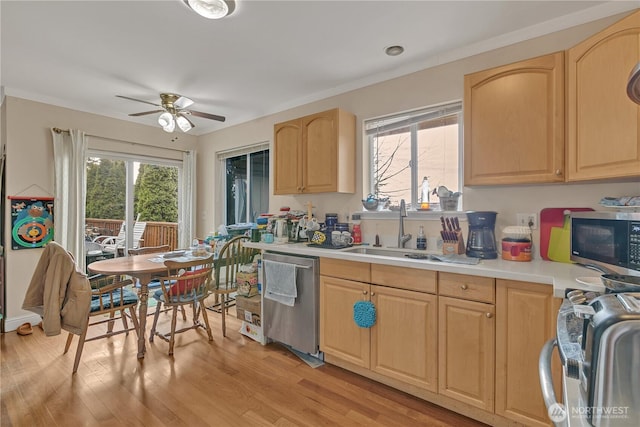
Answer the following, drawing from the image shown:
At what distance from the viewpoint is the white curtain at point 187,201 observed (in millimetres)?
4645

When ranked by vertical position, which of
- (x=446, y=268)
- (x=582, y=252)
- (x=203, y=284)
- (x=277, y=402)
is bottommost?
(x=277, y=402)

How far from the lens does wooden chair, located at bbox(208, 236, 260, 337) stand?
10.2 ft

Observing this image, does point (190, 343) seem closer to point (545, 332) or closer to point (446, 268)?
point (446, 268)

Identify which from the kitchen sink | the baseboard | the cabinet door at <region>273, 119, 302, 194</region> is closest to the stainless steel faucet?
the kitchen sink

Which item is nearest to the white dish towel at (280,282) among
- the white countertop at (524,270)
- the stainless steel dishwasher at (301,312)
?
the stainless steel dishwasher at (301,312)

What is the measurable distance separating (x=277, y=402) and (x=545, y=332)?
1611 millimetres

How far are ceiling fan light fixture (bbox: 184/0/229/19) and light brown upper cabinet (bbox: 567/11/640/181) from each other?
199 cm

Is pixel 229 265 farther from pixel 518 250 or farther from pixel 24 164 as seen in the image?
pixel 518 250

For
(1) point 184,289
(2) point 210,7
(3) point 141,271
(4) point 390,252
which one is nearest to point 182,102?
(2) point 210,7

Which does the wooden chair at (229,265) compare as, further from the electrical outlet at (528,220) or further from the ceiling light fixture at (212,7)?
the electrical outlet at (528,220)

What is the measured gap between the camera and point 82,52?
7.86 ft

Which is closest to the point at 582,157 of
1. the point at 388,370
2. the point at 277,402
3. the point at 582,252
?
the point at 582,252

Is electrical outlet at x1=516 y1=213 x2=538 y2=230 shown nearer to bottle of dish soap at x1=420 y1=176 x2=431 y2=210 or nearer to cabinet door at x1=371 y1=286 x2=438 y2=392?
bottle of dish soap at x1=420 y1=176 x2=431 y2=210

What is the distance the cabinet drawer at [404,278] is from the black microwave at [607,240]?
2.48ft
